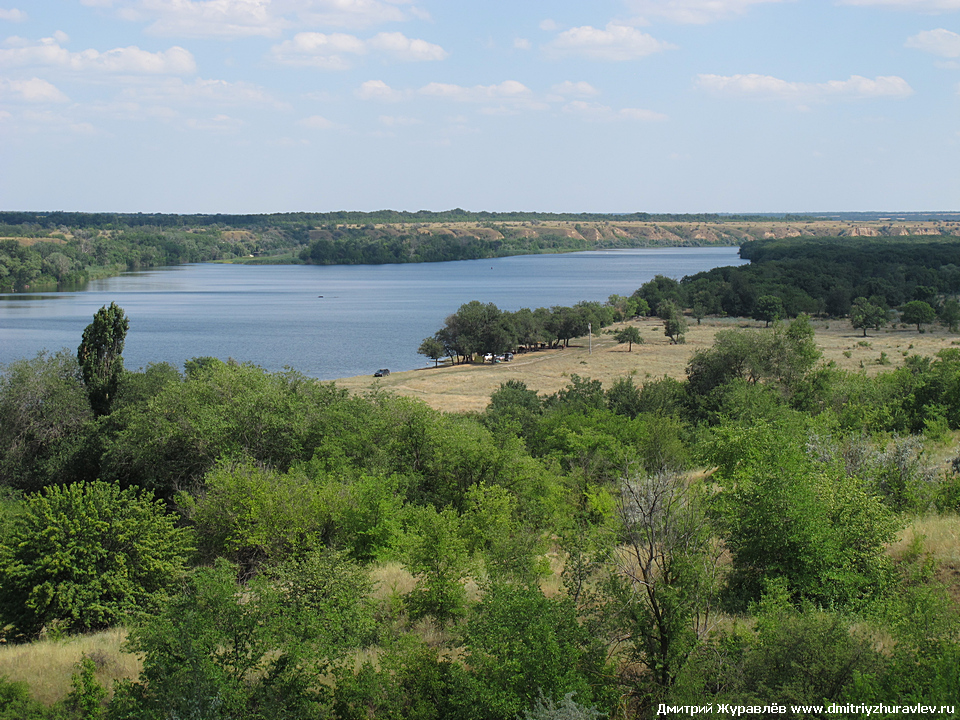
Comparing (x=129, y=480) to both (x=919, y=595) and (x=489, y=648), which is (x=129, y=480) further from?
(x=919, y=595)

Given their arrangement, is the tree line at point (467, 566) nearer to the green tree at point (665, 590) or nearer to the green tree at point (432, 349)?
the green tree at point (665, 590)

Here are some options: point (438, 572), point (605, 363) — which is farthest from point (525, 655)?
point (605, 363)

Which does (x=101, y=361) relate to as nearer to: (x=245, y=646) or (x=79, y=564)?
(x=79, y=564)

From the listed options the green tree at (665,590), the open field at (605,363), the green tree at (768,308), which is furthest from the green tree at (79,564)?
the green tree at (768,308)

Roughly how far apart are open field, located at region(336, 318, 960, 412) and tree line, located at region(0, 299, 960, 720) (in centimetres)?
2525

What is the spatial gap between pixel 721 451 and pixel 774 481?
7.94 metres

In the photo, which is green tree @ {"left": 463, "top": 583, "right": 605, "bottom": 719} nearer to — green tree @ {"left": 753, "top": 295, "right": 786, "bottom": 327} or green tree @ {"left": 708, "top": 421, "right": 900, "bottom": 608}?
green tree @ {"left": 708, "top": 421, "right": 900, "bottom": 608}

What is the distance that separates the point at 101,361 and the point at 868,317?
273 ft

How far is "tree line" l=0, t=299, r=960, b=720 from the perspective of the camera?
29.3 ft

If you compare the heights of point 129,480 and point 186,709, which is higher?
point 186,709

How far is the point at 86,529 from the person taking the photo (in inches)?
565

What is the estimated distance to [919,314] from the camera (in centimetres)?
8738

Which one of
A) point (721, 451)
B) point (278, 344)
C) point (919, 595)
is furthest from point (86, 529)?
point (278, 344)

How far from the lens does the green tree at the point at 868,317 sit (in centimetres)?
8762
